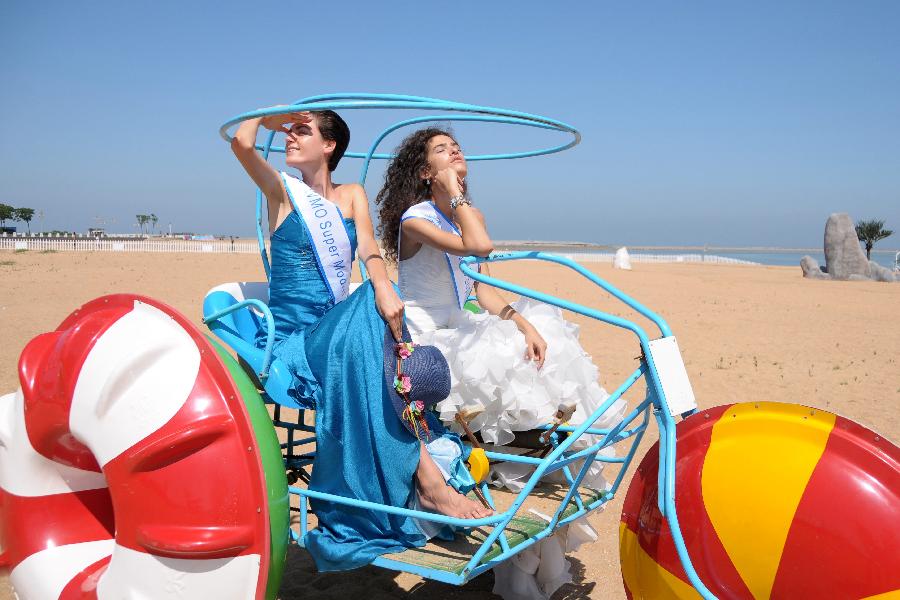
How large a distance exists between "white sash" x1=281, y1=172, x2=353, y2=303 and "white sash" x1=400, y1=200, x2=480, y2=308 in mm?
344

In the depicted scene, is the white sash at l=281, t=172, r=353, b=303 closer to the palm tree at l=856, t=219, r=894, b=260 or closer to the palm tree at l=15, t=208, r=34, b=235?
the palm tree at l=856, t=219, r=894, b=260

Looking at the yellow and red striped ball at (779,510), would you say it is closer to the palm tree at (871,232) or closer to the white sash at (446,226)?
the white sash at (446,226)

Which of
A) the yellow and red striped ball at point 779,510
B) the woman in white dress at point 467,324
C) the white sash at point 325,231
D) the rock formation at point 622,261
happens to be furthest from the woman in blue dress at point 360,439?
the rock formation at point 622,261

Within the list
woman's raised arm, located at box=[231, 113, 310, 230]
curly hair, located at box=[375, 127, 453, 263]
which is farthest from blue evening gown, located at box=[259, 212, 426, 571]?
curly hair, located at box=[375, 127, 453, 263]

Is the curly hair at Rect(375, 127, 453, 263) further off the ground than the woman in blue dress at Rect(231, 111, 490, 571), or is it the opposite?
the curly hair at Rect(375, 127, 453, 263)

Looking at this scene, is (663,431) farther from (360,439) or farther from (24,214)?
(24,214)

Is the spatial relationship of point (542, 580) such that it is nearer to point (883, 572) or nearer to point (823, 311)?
point (883, 572)

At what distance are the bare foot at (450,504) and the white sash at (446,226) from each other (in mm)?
1049

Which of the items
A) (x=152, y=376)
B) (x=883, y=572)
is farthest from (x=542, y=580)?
(x=152, y=376)

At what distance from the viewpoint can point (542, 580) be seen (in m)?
3.57

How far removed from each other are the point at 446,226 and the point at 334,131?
2.43ft

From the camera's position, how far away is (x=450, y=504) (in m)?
2.84

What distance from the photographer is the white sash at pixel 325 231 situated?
10.9 ft

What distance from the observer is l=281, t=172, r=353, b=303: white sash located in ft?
10.9
